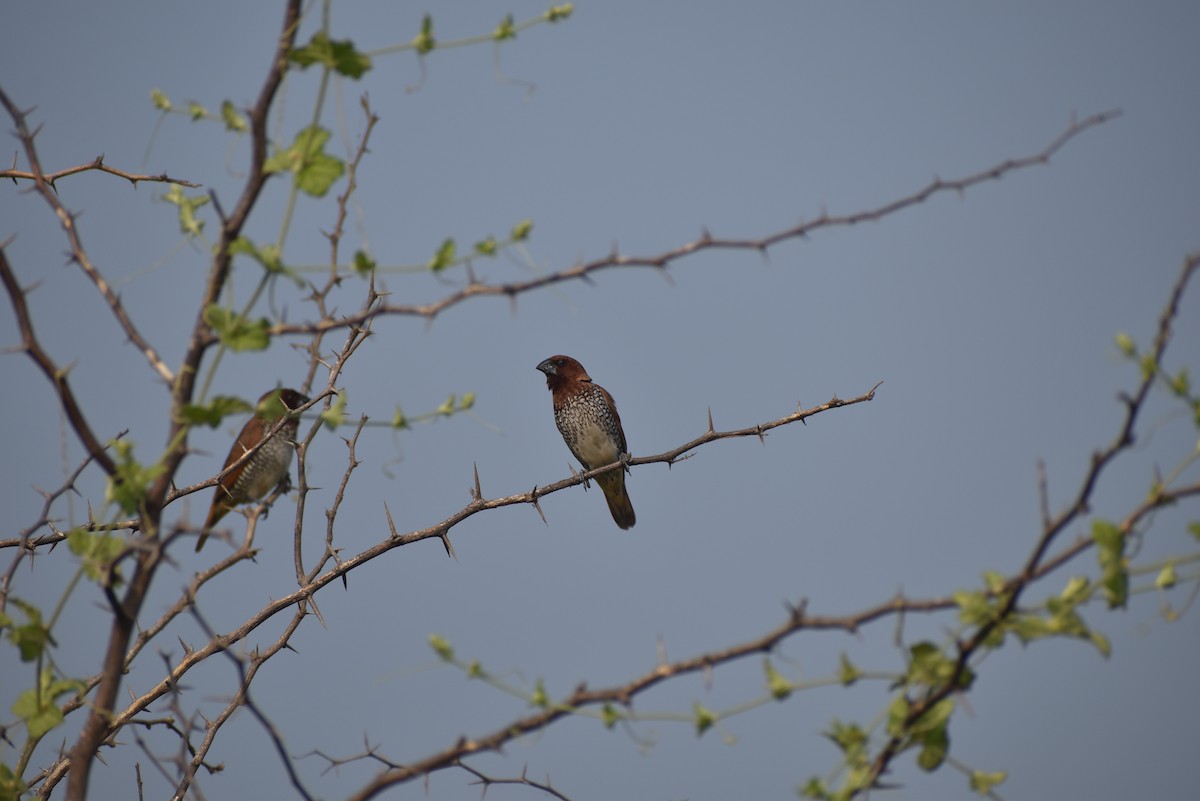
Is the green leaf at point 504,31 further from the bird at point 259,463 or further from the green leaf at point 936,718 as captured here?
the bird at point 259,463

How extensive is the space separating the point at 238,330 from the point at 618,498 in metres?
8.87

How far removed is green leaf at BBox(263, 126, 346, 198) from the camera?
2660 millimetres

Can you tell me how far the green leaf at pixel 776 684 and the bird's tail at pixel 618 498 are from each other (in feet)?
27.7

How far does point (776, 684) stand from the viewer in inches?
98.5

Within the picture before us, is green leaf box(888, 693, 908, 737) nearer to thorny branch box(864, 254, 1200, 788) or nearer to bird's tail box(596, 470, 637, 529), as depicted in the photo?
thorny branch box(864, 254, 1200, 788)

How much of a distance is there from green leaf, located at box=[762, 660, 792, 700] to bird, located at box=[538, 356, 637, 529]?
844cm

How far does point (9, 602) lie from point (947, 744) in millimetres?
2223

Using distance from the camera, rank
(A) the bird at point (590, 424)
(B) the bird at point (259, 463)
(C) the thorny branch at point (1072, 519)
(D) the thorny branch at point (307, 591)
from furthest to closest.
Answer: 1. (A) the bird at point (590, 424)
2. (B) the bird at point (259, 463)
3. (D) the thorny branch at point (307, 591)
4. (C) the thorny branch at point (1072, 519)

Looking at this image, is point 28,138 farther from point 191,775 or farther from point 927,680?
point 927,680

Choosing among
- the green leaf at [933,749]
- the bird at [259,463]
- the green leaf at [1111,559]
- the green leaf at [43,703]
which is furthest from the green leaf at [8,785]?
the bird at [259,463]

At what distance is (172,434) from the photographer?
2.81 metres

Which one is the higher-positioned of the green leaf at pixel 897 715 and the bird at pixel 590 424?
the bird at pixel 590 424

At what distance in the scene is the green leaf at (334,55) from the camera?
8.80 feet

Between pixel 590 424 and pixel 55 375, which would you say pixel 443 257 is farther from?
pixel 590 424
